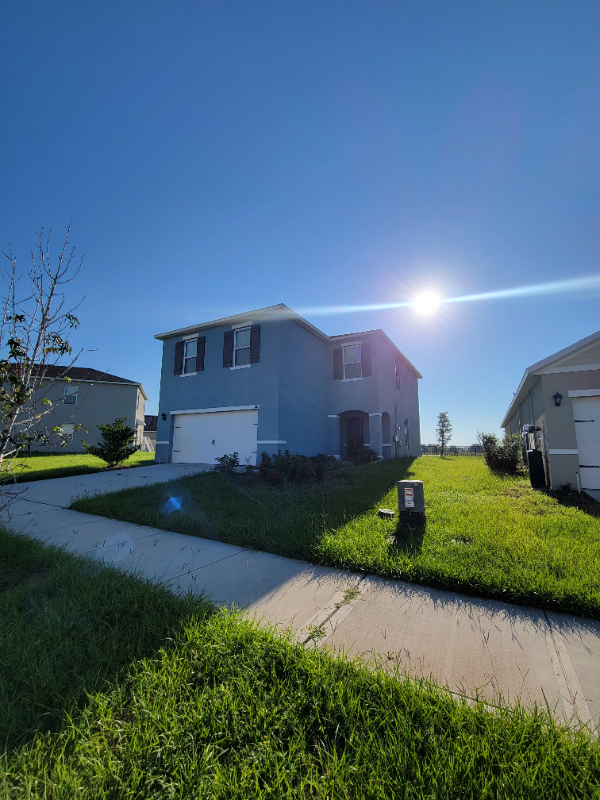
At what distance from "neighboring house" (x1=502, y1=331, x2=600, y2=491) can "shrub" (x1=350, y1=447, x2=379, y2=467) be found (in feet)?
20.5

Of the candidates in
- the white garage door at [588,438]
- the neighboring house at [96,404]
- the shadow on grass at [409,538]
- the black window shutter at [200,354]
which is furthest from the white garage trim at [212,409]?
the neighboring house at [96,404]

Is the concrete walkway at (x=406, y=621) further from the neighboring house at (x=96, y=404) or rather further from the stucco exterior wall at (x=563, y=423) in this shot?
the neighboring house at (x=96, y=404)

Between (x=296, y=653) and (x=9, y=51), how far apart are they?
25.5 feet

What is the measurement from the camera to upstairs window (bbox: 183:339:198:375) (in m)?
13.8

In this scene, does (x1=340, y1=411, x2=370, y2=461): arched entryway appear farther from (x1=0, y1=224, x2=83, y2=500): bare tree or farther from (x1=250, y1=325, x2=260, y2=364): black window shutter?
(x1=0, y1=224, x2=83, y2=500): bare tree

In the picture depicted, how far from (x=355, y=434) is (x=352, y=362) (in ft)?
10.6

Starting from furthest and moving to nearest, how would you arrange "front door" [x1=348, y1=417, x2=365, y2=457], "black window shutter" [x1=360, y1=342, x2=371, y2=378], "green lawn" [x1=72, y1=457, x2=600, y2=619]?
"front door" [x1=348, y1=417, x2=365, y2=457]
"black window shutter" [x1=360, y1=342, x2=371, y2=378]
"green lawn" [x1=72, y1=457, x2=600, y2=619]

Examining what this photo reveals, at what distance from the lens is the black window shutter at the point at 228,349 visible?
1269 cm

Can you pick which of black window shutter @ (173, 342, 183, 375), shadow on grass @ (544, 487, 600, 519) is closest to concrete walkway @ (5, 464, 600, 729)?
shadow on grass @ (544, 487, 600, 519)

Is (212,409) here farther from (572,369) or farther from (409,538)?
(572,369)

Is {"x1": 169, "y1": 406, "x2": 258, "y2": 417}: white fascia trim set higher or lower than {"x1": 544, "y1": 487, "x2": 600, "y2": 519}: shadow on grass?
higher

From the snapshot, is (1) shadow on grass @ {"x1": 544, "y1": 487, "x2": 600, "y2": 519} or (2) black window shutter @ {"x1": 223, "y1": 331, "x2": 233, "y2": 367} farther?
(2) black window shutter @ {"x1": 223, "y1": 331, "x2": 233, "y2": 367}

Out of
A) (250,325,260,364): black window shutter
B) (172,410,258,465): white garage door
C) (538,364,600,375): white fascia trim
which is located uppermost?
(250,325,260,364): black window shutter

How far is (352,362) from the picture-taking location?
15.1 m
